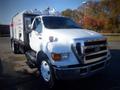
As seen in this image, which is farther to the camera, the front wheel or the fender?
the fender

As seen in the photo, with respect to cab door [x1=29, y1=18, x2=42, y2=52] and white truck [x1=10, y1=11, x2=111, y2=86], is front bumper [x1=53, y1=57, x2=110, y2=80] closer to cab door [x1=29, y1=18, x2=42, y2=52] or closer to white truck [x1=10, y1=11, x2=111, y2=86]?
white truck [x1=10, y1=11, x2=111, y2=86]

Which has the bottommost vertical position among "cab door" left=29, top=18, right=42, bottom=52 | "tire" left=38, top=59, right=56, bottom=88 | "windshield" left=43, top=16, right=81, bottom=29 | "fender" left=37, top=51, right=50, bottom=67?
"tire" left=38, top=59, right=56, bottom=88

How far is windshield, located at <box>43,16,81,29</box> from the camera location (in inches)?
331

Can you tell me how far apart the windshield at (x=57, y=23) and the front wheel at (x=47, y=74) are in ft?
4.65

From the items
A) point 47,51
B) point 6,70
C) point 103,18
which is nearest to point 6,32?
point 103,18

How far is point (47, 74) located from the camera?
7406mm

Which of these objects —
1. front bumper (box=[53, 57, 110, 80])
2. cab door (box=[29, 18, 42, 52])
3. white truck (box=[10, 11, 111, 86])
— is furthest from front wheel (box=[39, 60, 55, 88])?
cab door (box=[29, 18, 42, 52])

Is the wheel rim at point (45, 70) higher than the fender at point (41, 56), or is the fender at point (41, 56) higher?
the fender at point (41, 56)

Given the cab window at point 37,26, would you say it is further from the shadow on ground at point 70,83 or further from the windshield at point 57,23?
the shadow on ground at point 70,83

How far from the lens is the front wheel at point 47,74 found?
7.00 meters

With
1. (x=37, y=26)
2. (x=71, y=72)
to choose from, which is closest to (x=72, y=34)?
(x=71, y=72)

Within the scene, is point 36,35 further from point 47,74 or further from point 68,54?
point 68,54

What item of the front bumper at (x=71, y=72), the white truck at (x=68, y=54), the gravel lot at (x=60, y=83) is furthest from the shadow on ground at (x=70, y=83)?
the front bumper at (x=71, y=72)

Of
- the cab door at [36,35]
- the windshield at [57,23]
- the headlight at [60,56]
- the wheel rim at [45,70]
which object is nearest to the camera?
the headlight at [60,56]
